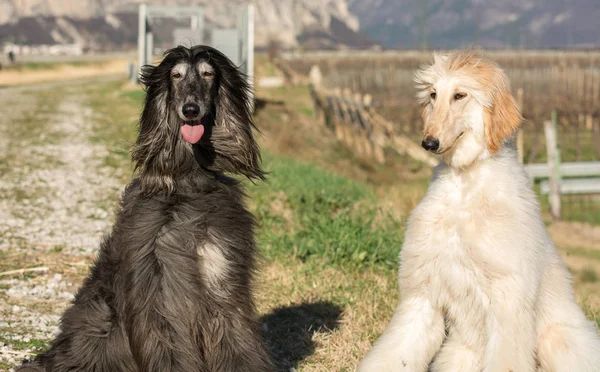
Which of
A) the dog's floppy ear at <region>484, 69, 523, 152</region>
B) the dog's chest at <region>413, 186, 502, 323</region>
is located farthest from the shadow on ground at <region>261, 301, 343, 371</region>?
the dog's floppy ear at <region>484, 69, 523, 152</region>

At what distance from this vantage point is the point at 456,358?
4.71 m

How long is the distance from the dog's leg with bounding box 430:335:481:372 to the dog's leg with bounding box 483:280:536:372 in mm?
293

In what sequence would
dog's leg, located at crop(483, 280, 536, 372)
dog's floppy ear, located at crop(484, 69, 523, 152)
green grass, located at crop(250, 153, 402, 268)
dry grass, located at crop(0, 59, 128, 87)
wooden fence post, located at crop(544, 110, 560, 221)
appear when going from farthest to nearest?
dry grass, located at crop(0, 59, 128, 87) < wooden fence post, located at crop(544, 110, 560, 221) < green grass, located at crop(250, 153, 402, 268) < dog's floppy ear, located at crop(484, 69, 523, 152) < dog's leg, located at crop(483, 280, 536, 372)

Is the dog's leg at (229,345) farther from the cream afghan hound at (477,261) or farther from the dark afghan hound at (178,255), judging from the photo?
the cream afghan hound at (477,261)

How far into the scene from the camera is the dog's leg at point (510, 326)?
4316mm

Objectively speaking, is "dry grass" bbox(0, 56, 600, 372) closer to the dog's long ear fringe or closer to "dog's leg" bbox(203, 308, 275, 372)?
"dog's leg" bbox(203, 308, 275, 372)

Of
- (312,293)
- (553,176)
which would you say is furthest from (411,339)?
(553,176)

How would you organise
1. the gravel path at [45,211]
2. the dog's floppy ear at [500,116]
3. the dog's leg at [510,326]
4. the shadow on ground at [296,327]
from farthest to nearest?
1. the gravel path at [45,211]
2. the shadow on ground at [296,327]
3. the dog's floppy ear at [500,116]
4. the dog's leg at [510,326]

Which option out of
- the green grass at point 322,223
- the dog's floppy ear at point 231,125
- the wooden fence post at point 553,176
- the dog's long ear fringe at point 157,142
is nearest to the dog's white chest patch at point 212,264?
the dog's long ear fringe at point 157,142

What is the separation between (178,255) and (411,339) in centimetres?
152

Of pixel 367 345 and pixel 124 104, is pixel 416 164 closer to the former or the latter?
pixel 124 104

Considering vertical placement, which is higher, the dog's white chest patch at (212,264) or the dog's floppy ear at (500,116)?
the dog's floppy ear at (500,116)

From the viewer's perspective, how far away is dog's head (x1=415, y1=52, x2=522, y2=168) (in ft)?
14.5

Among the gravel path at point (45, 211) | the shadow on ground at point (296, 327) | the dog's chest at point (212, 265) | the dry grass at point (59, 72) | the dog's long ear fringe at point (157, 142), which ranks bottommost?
the shadow on ground at point (296, 327)
